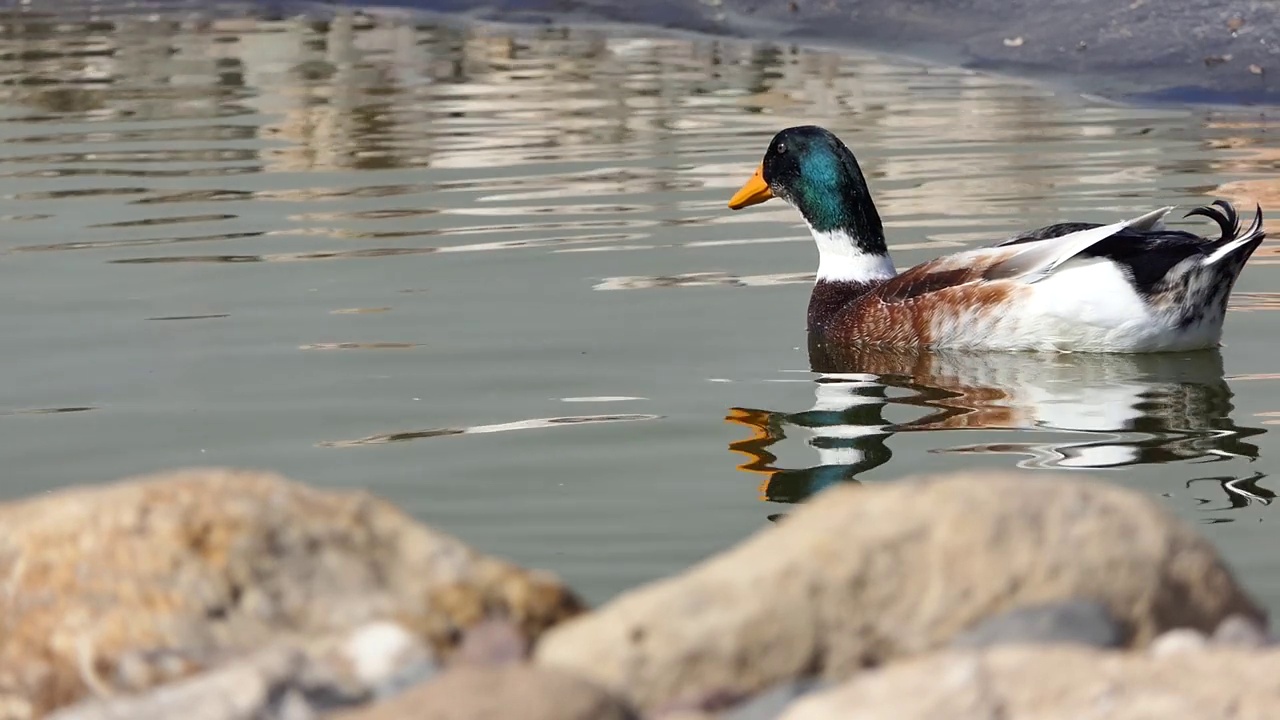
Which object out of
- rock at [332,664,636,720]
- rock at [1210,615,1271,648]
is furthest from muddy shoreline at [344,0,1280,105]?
rock at [332,664,636,720]

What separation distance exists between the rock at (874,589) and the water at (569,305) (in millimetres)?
1370

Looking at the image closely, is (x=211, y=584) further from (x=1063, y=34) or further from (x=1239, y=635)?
(x=1063, y=34)

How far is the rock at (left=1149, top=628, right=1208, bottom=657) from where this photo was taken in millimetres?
3320

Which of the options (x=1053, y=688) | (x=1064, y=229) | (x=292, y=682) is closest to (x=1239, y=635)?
(x=1053, y=688)

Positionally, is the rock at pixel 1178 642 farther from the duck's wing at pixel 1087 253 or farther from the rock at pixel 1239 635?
the duck's wing at pixel 1087 253

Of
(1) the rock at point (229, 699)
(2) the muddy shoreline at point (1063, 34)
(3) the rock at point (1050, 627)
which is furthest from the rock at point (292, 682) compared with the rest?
(2) the muddy shoreline at point (1063, 34)

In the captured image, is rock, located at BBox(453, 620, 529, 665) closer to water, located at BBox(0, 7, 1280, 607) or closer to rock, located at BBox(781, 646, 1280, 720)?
rock, located at BBox(781, 646, 1280, 720)

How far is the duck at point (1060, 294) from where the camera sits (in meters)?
7.73

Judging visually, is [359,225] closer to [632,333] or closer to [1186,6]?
[632,333]

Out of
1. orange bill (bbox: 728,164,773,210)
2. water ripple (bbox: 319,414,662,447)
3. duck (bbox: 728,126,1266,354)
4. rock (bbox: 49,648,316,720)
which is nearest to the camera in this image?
rock (bbox: 49,648,316,720)

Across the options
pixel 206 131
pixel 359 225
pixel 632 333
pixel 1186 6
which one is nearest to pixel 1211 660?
pixel 632 333

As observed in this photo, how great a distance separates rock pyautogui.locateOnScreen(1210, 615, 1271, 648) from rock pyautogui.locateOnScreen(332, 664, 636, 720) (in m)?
1.02

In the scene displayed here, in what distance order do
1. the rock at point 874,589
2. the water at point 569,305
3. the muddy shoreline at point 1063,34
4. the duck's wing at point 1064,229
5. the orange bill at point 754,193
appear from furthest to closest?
the muddy shoreline at point 1063,34 → the orange bill at point 754,193 → the duck's wing at point 1064,229 → the water at point 569,305 → the rock at point 874,589

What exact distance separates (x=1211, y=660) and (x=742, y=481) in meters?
2.85
